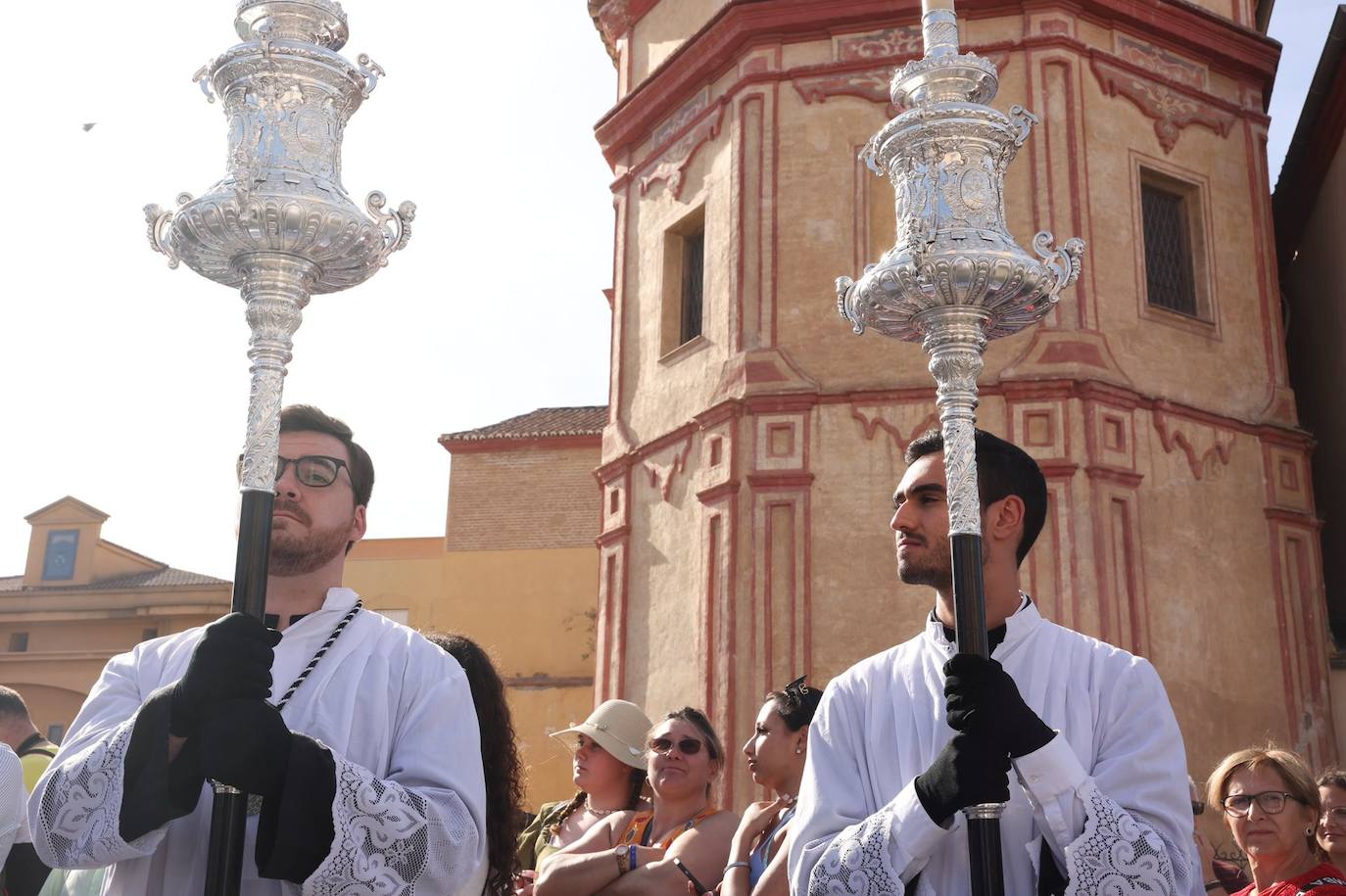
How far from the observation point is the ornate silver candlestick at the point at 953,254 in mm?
3307

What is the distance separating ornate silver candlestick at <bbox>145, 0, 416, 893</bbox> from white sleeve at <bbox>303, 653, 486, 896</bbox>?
46 centimetres

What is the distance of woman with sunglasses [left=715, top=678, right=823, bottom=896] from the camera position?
4562 millimetres

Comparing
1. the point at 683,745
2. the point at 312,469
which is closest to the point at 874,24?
the point at 683,745

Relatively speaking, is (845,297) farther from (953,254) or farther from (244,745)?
(244,745)

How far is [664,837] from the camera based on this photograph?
16.8 ft

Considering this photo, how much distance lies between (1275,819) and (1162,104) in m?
10.4

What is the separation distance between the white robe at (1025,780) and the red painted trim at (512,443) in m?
19.5

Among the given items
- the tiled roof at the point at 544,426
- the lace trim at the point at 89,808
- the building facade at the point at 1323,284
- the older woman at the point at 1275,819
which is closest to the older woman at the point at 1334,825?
the older woman at the point at 1275,819

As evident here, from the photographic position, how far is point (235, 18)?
335cm

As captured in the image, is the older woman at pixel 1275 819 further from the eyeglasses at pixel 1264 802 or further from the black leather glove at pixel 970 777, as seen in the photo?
the black leather glove at pixel 970 777

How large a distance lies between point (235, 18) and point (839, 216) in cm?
1021

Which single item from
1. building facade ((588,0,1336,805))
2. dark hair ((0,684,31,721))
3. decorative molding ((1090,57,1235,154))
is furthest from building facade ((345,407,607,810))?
dark hair ((0,684,31,721))

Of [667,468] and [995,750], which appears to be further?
[667,468]

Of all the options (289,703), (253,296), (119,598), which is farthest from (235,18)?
(119,598)
